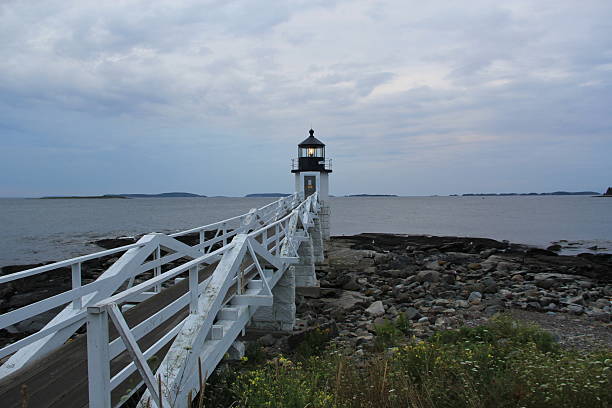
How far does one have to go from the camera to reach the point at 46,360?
423cm

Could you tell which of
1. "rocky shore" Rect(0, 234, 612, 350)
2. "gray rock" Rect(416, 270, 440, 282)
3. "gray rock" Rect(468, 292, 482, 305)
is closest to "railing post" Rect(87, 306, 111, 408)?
"rocky shore" Rect(0, 234, 612, 350)

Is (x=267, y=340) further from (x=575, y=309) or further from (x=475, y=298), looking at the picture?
(x=575, y=309)

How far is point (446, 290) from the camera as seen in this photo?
15.3 meters

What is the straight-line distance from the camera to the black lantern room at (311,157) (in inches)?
1217

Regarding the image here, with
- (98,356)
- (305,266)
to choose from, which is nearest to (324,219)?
(305,266)

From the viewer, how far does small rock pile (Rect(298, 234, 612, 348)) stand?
1156 cm

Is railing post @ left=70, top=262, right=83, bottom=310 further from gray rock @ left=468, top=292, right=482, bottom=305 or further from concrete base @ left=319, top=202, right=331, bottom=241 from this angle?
concrete base @ left=319, top=202, right=331, bottom=241

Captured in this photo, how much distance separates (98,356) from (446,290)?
47.1 feet

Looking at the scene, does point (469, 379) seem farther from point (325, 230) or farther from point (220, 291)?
point (325, 230)

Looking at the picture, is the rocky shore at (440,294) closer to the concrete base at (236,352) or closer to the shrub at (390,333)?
the shrub at (390,333)

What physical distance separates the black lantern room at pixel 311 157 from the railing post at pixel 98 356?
2838 centimetres

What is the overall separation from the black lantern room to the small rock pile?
24.9 ft

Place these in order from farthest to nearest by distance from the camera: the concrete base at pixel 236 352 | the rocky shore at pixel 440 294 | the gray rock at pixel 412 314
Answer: the gray rock at pixel 412 314 → the rocky shore at pixel 440 294 → the concrete base at pixel 236 352

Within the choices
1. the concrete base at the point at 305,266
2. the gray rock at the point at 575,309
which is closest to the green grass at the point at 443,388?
the gray rock at the point at 575,309
